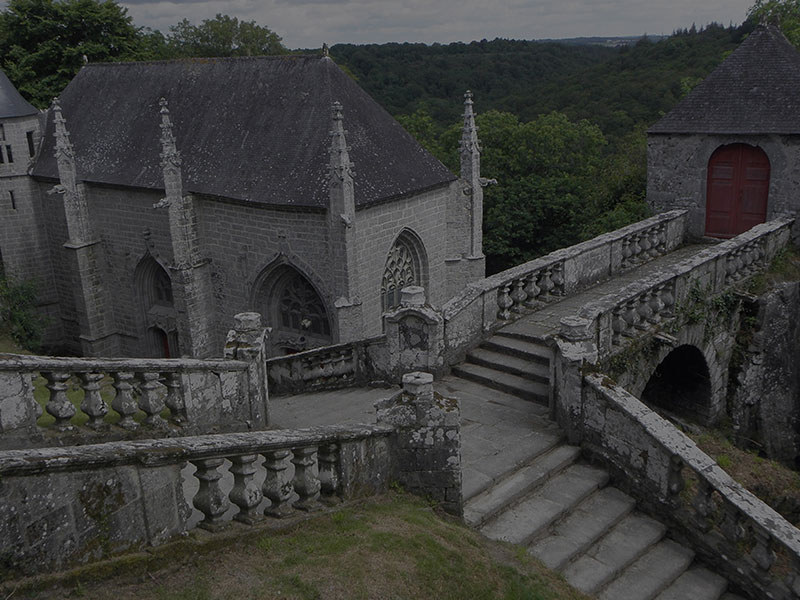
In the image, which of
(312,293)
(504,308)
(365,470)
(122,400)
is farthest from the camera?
(312,293)

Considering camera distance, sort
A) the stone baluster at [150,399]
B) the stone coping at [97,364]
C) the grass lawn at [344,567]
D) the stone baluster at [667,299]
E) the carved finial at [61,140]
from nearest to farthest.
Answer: the grass lawn at [344,567] < the stone coping at [97,364] < the stone baluster at [150,399] < the stone baluster at [667,299] < the carved finial at [61,140]

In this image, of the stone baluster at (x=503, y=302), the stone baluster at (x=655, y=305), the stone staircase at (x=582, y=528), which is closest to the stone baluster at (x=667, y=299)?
the stone baluster at (x=655, y=305)

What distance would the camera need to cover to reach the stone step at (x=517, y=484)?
734 centimetres

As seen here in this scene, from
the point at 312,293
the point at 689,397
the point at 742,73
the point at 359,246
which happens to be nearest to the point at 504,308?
the point at 689,397

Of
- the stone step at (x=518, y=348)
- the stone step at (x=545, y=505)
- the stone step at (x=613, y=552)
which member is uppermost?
the stone step at (x=518, y=348)

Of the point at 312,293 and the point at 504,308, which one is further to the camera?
the point at 312,293

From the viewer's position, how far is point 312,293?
1872cm

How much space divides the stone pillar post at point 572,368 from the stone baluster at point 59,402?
17.5ft

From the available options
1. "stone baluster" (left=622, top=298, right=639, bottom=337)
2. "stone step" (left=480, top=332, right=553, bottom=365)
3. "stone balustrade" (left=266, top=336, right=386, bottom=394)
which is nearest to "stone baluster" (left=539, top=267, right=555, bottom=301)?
"stone step" (left=480, top=332, right=553, bottom=365)

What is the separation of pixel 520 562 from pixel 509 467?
5.62ft

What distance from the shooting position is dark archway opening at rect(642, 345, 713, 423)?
13.2 m

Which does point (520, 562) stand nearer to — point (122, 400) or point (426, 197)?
point (122, 400)

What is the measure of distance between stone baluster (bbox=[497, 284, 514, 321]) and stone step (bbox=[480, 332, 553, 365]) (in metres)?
0.34

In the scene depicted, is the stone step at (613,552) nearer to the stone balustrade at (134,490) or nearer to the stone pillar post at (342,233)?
the stone balustrade at (134,490)
